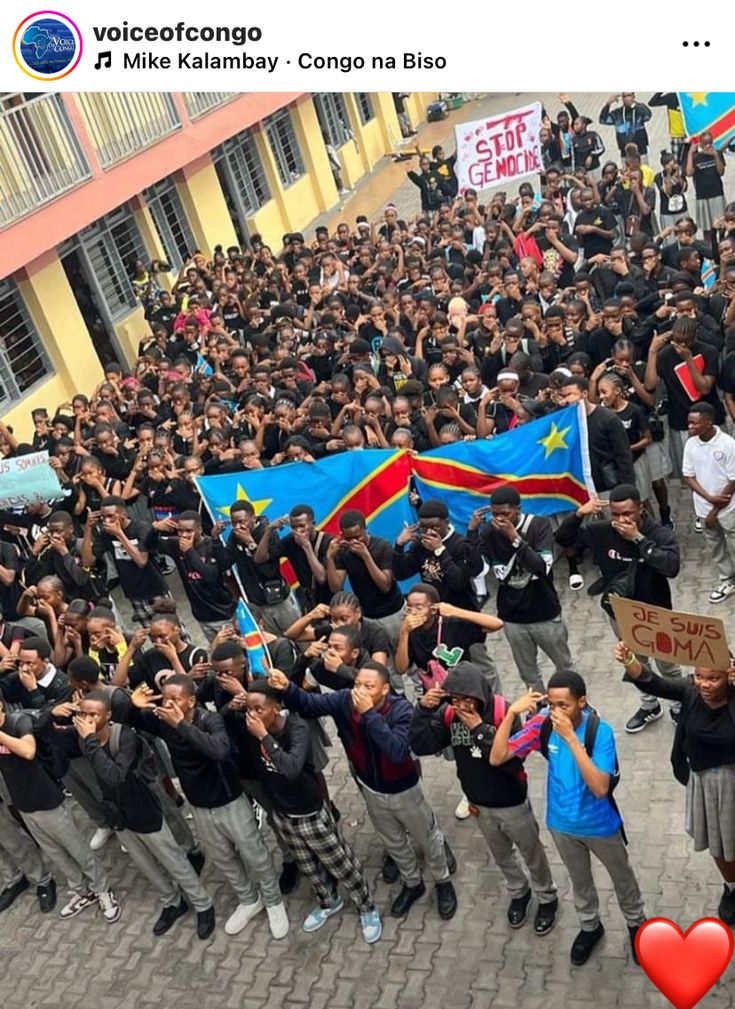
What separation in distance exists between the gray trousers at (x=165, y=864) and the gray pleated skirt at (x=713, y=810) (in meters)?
3.11

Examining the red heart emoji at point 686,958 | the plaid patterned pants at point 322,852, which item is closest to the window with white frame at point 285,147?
the plaid patterned pants at point 322,852

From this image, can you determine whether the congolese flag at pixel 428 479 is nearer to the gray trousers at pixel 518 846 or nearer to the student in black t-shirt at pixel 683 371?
the student in black t-shirt at pixel 683 371

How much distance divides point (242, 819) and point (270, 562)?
2409 millimetres

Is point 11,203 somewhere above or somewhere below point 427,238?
above

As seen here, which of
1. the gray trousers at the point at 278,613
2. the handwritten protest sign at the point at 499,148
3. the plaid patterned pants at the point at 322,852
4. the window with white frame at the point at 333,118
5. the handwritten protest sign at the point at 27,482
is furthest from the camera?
the window with white frame at the point at 333,118

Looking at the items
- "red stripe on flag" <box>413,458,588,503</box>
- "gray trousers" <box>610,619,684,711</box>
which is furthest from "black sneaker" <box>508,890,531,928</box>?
"red stripe on flag" <box>413,458,588,503</box>

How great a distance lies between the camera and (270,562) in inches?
329

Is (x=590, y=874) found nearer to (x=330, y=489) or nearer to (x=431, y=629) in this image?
(x=431, y=629)

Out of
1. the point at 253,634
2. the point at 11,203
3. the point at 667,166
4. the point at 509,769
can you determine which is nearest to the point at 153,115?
the point at 11,203

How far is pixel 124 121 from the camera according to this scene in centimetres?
1867

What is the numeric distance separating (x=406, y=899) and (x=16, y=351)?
503 inches

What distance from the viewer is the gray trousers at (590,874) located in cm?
544

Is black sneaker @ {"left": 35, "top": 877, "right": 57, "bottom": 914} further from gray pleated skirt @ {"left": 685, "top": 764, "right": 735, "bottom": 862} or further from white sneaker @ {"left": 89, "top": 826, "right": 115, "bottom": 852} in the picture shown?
gray pleated skirt @ {"left": 685, "top": 764, "right": 735, "bottom": 862}

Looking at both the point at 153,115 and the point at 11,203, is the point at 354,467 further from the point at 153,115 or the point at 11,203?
Answer: the point at 153,115
